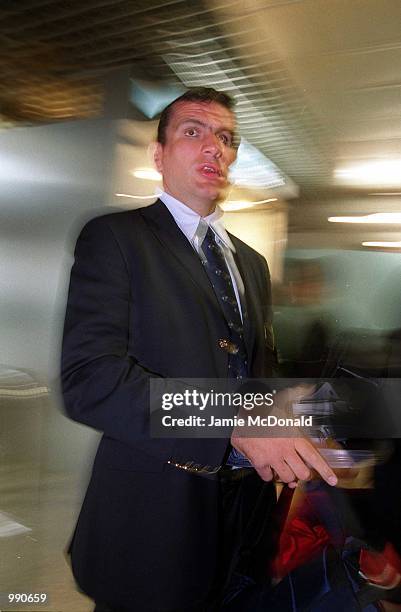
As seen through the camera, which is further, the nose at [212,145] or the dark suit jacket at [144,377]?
the nose at [212,145]

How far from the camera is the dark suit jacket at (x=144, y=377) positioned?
1107mm

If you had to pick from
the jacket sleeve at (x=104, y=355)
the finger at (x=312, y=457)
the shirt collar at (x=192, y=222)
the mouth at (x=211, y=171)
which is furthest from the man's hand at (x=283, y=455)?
the mouth at (x=211, y=171)

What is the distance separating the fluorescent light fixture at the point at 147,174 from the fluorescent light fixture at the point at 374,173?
33 centimetres

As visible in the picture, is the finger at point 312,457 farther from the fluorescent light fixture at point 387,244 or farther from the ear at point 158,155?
the ear at point 158,155

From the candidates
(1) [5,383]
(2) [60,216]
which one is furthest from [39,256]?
(1) [5,383]

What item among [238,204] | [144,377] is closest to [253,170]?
[238,204]

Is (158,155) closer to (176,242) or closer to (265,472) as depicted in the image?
(176,242)

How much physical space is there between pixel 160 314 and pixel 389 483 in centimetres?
57

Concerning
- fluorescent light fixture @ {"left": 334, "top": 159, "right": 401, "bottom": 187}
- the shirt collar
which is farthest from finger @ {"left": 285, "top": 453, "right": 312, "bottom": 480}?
fluorescent light fixture @ {"left": 334, "top": 159, "right": 401, "bottom": 187}

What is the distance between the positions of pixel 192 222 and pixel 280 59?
1.10 feet

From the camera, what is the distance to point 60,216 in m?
1.28

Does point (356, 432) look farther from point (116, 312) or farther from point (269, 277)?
point (116, 312)

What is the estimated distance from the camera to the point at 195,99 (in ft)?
3.96

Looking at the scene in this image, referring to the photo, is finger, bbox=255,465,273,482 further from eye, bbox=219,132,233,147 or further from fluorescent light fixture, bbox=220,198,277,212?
eye, bbox=219,132,233,147
